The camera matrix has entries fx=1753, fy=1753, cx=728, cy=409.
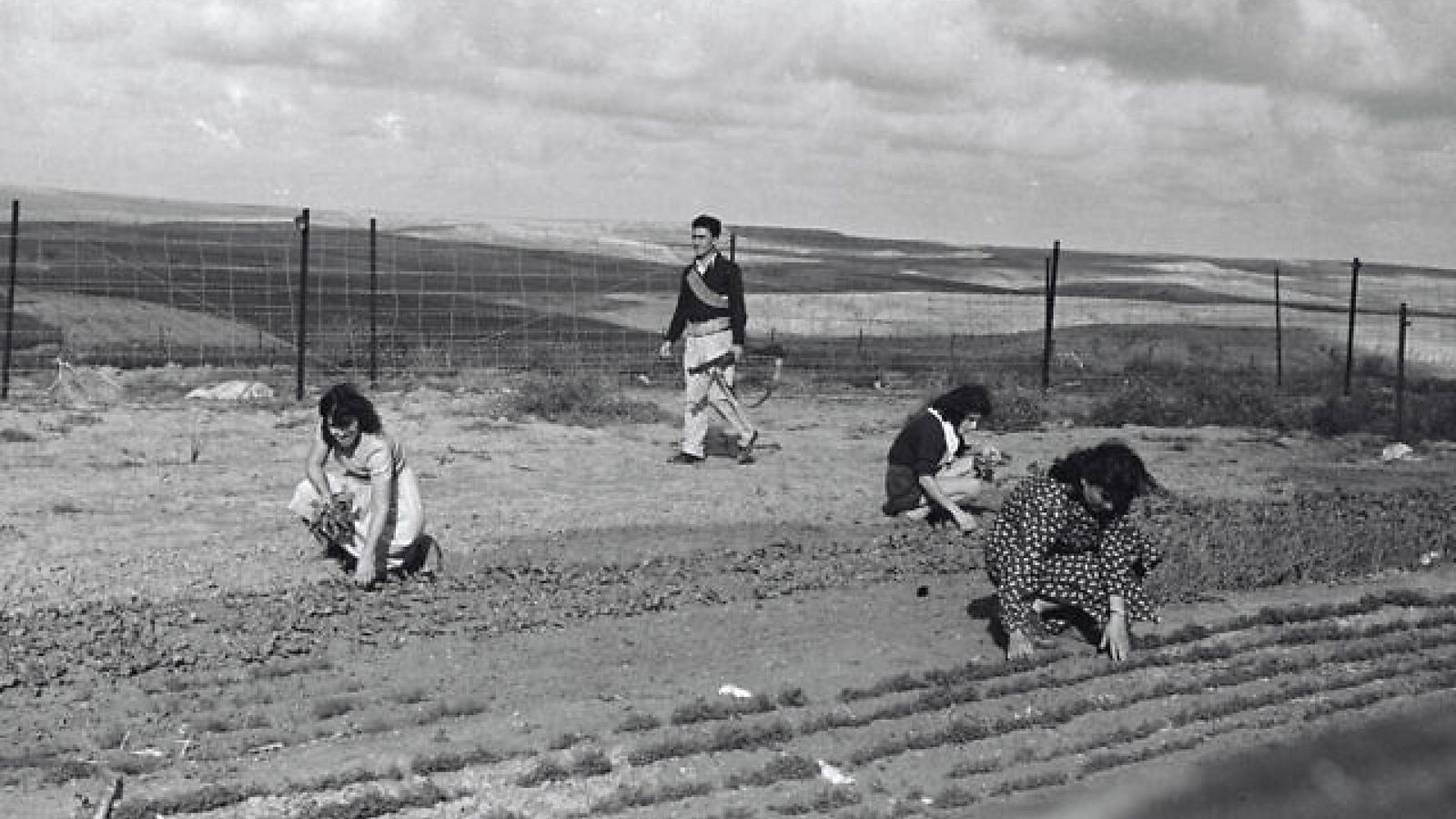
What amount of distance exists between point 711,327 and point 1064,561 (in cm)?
540

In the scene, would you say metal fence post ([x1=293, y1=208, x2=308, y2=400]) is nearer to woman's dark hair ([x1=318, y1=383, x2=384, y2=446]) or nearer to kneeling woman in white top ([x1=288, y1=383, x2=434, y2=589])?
kneeling woman in white top ([x1=288, y1=383, x2=434, y2=589])

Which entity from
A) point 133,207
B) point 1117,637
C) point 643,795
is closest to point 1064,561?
point 1117,637

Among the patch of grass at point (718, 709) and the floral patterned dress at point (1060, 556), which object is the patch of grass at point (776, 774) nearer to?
the patch of grass at point (718, 709)

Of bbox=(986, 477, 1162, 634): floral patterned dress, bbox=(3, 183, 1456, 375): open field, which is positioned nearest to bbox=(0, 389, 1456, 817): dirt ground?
bbox=(986, 477, 1162, 634): floral patterned dress

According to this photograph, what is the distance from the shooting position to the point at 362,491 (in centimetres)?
909

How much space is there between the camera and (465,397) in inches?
715

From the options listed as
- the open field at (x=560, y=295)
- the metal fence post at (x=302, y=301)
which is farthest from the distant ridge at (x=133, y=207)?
the metal fence post at (x=302, y=301)

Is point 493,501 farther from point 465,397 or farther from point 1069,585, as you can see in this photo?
point 465,397

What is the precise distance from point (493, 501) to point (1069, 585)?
501 cm

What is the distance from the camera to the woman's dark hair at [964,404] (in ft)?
35.4

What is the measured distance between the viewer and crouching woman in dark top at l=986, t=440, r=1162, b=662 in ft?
26.1

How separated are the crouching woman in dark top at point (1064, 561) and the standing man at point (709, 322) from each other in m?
5.00

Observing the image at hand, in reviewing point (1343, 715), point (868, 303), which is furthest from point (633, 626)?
point (868, 303)

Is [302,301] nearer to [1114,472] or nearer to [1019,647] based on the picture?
[1019,647]
